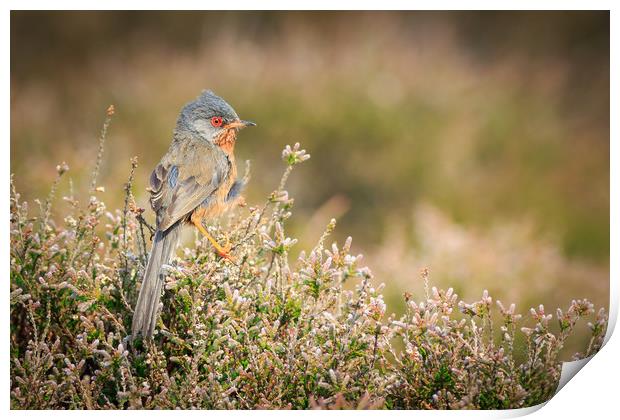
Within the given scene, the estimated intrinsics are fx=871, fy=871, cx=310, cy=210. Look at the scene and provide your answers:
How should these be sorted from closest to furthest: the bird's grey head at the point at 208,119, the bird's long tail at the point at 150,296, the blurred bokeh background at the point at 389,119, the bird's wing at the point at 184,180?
the bird's long tail at the point at 150,296, the bird's wing at the point at 184,180, the bird's grey head at the point at 208,119, the blurred bokeh background at the point at 389,119

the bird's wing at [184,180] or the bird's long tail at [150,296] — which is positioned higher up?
the bird's wing at [184,180]

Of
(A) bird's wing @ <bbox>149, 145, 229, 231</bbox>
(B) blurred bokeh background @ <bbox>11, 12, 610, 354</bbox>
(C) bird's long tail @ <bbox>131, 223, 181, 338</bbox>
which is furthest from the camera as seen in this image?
(B) blurred bokeh background @ <bbox>11, 12, 610, 354</bbox>

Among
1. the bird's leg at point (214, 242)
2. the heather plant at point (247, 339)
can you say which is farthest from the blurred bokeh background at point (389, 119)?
the bird's leg at point (214, 242)

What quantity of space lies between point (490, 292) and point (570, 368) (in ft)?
3.63

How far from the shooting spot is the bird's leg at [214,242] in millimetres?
3525

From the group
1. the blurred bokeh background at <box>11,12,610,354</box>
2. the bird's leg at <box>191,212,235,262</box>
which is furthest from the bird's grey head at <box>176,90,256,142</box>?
the blurred bokeh background at <box>11,12,610,354</box>

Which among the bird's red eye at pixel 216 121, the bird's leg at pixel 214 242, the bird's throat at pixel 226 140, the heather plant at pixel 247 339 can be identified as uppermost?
the bird's red eye at pixel 216 121

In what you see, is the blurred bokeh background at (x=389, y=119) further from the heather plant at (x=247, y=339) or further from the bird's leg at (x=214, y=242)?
the bird's leg at (x=214, y=242)

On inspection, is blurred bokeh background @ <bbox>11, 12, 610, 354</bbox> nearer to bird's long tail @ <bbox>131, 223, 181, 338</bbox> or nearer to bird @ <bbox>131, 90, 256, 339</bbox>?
bird @ <bbox>131, 90, 256, 339</bbox>

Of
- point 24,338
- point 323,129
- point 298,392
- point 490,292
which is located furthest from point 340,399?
point 323,129

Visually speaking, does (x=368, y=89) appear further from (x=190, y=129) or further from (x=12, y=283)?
(x=12, y=283)

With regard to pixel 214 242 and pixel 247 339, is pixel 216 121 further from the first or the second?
pixel 247 339

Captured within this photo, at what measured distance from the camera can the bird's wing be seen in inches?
137

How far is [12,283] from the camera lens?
137 inches
